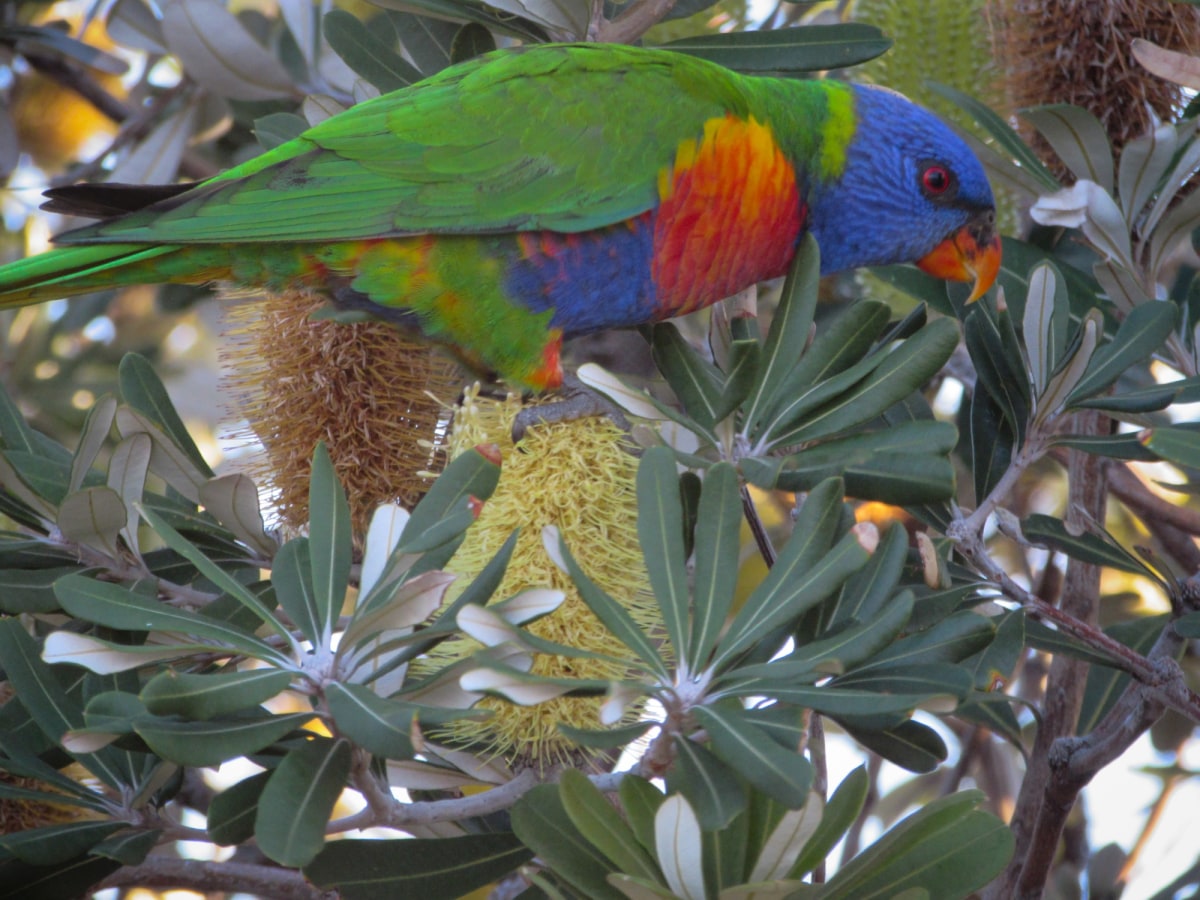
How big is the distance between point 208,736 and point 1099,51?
1.74 m

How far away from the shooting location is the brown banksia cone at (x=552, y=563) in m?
1.21

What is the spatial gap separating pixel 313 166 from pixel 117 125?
4.52 feet

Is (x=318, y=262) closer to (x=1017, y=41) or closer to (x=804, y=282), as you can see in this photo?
(x=804, y=282)

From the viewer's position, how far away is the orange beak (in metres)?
1.77

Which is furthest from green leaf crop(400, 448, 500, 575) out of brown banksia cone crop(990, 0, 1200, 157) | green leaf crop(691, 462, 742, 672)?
brown banksia cone crop(990, 0, 1200, 157)

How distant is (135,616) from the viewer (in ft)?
3.48

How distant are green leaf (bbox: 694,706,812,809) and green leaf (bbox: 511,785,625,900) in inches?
7.1

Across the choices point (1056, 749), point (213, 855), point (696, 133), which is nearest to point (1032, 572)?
point (1056, 749)

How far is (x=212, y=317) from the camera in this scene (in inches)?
113

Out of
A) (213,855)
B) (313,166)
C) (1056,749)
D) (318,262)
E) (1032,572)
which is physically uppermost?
(313,166)

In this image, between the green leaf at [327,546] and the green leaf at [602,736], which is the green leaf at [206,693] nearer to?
the green leaf at [327,546]

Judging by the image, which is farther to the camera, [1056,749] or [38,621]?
[38,621]

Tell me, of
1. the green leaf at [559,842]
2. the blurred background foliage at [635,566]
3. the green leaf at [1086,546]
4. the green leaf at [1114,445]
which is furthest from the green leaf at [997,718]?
the green leaf at [559,842]

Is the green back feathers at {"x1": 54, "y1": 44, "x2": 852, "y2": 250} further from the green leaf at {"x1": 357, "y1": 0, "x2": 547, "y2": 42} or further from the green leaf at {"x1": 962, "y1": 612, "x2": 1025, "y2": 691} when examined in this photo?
the green leaf at {"x1": 962, "y1": 612, "x2": 1025, "y2": 691}
